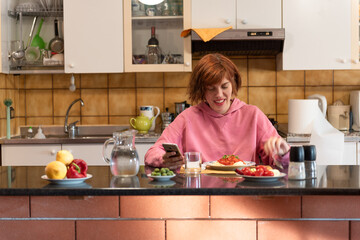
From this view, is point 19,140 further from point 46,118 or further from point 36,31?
point 36,31

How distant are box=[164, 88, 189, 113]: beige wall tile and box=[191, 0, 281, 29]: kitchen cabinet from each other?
61 centimetres

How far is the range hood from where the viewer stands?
140 inches

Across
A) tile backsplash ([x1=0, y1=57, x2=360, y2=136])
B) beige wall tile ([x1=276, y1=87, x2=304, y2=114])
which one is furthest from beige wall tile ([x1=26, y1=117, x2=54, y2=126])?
beige wall tile ([x1=276, y1=87, x2=304, y2=114])

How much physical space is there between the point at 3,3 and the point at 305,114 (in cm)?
223

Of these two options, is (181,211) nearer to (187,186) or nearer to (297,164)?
(187,186)

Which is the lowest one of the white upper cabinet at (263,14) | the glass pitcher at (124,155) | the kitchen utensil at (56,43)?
the glass pitcher at (124,155)

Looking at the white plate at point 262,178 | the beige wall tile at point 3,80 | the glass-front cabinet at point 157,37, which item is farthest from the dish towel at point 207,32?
the white plate at point 262,178

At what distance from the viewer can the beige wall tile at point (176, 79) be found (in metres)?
4.07

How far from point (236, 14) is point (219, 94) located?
4.71 ft

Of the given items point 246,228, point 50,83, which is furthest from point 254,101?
point 246,228

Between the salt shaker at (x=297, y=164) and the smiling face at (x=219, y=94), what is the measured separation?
659 millimetres

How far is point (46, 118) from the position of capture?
13.6 ft

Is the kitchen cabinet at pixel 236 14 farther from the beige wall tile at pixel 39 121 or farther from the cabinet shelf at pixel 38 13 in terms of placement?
the beige wall tile at pixel 39 121

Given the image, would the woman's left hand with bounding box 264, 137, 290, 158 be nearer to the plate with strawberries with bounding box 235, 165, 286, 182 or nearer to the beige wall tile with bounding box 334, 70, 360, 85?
the plate with strawberries with bounding box 235, 165, 286, 182
